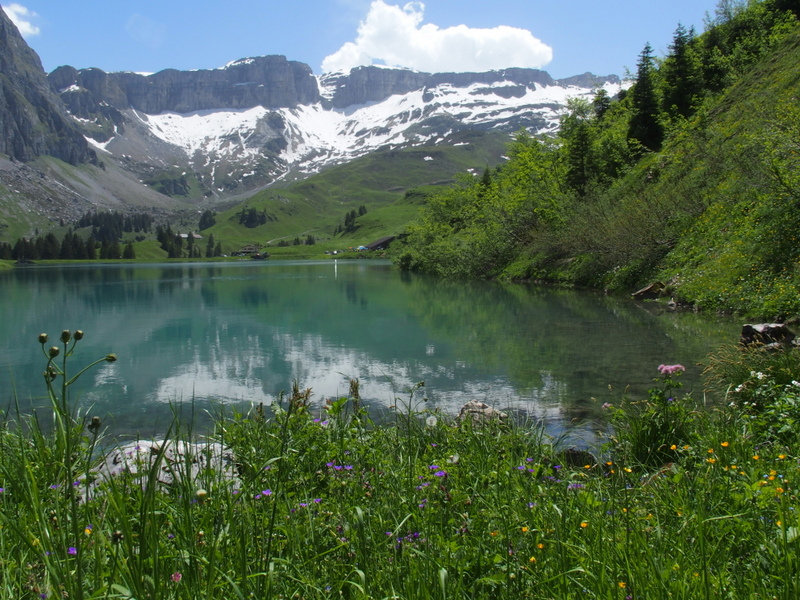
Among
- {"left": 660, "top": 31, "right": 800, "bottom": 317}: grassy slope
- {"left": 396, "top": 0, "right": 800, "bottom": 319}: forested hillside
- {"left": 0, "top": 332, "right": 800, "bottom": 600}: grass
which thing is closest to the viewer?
{"left": 0, "top": 332, "right": 800, "bottom": 600}: grass

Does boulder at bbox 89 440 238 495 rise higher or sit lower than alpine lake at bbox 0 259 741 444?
higher

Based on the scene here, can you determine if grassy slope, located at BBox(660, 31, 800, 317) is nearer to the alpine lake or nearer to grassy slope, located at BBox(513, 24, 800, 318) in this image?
grassy slope, located at BBox(513, 24, 800, 318)

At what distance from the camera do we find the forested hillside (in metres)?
Result: 22.1

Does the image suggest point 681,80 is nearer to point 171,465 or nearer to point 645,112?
point 645,112

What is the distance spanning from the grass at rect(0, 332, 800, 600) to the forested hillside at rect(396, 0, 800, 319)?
56.7ft

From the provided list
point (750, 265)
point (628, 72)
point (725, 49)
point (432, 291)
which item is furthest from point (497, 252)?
point (750, 265)

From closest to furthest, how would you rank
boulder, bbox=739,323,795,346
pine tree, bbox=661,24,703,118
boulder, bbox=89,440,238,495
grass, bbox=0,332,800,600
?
1. grass, bbox=0,332,800,600
2. boulder, bbox=89,440,238,495
3. boulder, bbox=739,323,795,346
4. pine tree, bbox=661,24,703,118

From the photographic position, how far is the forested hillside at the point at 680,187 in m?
22.1

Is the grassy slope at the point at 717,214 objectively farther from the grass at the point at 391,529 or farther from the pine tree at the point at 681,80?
the grass at the point at 391,529

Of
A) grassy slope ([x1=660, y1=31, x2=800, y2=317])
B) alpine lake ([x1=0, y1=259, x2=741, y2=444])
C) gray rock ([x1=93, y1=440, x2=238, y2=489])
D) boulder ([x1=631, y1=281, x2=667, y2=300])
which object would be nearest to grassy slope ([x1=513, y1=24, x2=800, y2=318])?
grassy slope ([x1=660, y1=31, x2=800, y2=317])

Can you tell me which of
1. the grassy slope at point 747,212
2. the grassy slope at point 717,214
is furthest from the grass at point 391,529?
the grassy slope at point 717,214

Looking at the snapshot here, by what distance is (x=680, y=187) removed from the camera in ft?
108

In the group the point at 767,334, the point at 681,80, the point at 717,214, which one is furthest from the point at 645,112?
the point at 767,334

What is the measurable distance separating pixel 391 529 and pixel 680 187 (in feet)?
114
